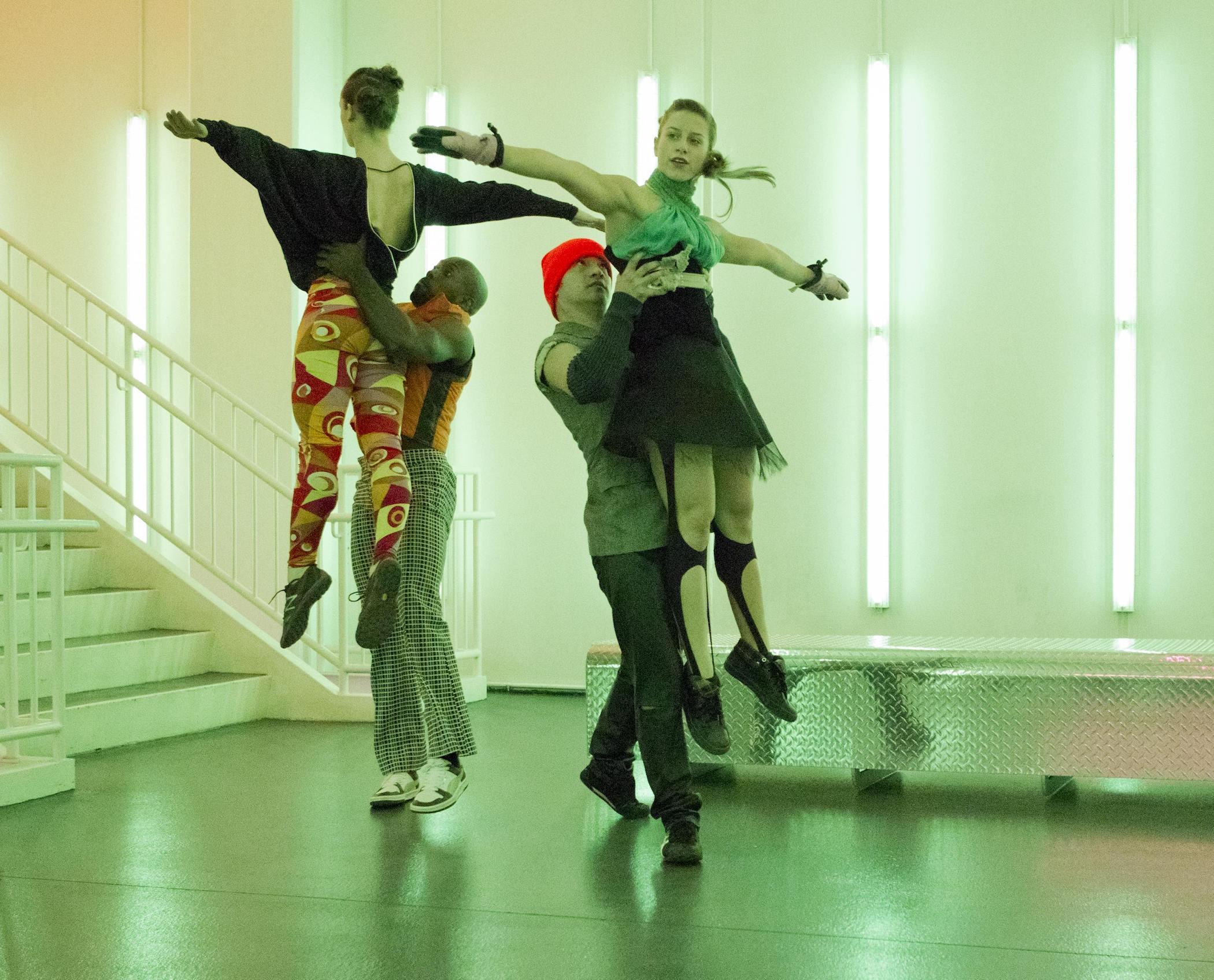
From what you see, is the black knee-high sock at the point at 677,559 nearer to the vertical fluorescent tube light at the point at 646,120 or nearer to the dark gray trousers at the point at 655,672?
the dark gray trousers at the point at 655,672

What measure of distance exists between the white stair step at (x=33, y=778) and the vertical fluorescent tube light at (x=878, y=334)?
3.36 m

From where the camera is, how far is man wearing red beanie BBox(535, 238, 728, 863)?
2.68 metres

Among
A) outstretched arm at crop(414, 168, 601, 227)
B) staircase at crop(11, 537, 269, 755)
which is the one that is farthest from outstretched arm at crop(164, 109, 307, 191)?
staircase at crop(11, 537, 269, 755)

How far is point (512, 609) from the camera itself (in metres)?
6.11

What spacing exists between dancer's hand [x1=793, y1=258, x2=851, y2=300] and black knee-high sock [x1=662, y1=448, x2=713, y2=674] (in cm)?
80

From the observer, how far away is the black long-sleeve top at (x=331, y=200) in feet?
9.69

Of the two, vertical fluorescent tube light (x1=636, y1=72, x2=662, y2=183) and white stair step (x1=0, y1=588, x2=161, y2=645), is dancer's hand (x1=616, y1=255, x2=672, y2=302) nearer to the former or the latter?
white stair step (x1=0, y1=588, x2=161, y2=645)

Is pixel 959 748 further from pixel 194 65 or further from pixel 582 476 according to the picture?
pixel 194 65

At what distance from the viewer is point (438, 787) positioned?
3205 mm

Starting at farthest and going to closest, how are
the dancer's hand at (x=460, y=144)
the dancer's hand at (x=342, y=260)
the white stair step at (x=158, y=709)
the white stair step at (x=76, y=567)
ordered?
the white stair step at (x=76, y=567)
the white stair step at (x=158, y=709)
the dancer's hand at (x=342, y=260)
the dancer's hand at (x=460, y=144)

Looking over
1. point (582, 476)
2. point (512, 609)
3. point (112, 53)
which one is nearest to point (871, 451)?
point (582, 476)

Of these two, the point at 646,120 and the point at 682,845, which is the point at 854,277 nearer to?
the point at 646,120

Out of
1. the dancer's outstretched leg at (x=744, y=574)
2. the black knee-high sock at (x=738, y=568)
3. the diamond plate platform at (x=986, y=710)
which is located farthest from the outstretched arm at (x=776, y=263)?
the diamond plate platform at (x=986, y=710)

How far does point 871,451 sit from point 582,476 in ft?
4.40
